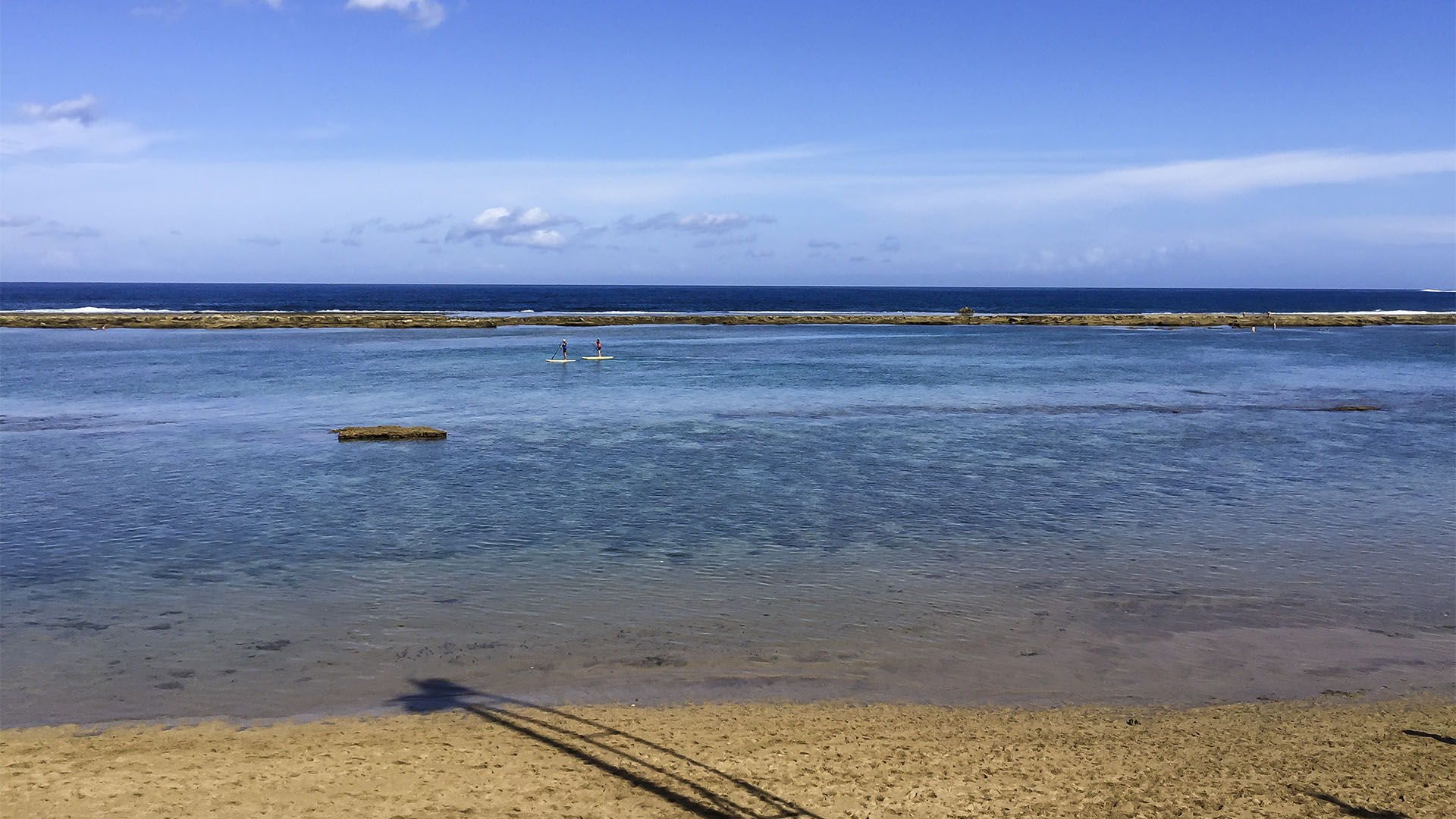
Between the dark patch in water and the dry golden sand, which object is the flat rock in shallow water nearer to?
the dark patch in water

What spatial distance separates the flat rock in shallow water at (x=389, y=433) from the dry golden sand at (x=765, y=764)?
19286mm

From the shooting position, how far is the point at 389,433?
96.6 ft

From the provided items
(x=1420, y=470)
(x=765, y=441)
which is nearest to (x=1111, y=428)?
→ (x=1420, y=470)

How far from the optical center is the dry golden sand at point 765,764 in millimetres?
8781

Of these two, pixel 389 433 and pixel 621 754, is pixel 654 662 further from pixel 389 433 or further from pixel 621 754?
pixel 389 433

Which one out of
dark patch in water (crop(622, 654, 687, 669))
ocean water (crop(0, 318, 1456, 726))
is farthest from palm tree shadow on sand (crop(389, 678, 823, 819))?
dark patch in water (crop(622, 654, 687, 669))

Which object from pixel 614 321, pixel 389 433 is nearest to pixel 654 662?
pixel 389 433

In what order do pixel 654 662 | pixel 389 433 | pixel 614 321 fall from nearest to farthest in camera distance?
1. pixel 654 662
2. pixel 389 433
3. pixel 614 321

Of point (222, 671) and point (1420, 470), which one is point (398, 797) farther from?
point (1420, 470)

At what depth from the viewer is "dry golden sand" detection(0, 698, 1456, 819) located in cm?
878

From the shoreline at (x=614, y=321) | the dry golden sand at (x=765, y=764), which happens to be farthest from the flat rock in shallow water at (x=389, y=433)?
the shoreline at (x=614, y=321)

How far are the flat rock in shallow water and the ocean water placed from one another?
599 millimetres

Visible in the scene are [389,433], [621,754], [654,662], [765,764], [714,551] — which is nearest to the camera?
→ [765,764]

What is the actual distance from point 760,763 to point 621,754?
132cm
